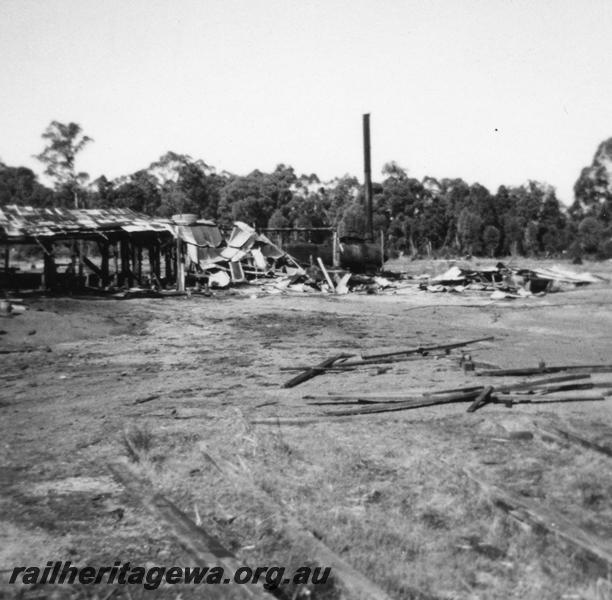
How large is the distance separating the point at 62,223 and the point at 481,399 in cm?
1830

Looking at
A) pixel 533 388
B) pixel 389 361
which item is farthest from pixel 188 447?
pixel 389 361

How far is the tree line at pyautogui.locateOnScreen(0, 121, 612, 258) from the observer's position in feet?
164

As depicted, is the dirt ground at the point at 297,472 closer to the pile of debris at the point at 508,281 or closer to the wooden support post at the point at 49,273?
the pile of debris at the point at 508,281

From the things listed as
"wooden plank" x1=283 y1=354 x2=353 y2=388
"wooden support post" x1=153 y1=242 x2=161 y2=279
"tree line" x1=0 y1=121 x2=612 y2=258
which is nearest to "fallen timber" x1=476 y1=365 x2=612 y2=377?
"wooden plank" x1=283 y1=354 x2=353 y2=388

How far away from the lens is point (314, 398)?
6.18 metres

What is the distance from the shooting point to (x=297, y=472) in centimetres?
417

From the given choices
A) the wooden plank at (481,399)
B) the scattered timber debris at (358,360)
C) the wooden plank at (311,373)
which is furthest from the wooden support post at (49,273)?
the wooden plank at (481,399)

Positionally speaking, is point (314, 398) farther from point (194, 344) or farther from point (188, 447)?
point (194, 344)

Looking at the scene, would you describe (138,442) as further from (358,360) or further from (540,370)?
(540,370)

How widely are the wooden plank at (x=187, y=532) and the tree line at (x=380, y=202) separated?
4333 cm

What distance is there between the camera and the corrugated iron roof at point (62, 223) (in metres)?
18.8

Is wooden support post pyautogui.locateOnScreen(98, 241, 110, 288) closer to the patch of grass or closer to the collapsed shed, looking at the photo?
the collapsed shed

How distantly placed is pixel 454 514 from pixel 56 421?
13.1ft

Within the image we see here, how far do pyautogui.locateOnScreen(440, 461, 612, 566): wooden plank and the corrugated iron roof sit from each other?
1811 cm
